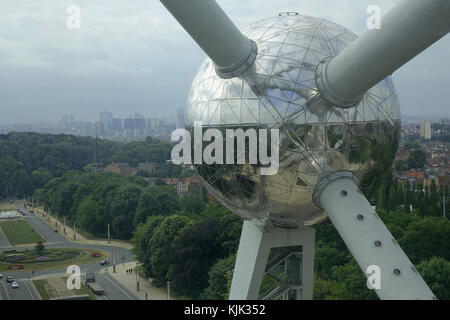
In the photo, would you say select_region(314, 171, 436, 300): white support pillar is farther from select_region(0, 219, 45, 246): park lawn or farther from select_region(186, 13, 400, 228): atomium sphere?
select_region(0, 219, 45, 246): park lawn

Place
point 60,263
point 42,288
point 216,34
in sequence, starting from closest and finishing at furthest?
point 216,34
point 42,288
point 60,263

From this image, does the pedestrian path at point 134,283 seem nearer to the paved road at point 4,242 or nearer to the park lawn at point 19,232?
the park lawn at point 19,232

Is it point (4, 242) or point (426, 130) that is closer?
point (4, 242)

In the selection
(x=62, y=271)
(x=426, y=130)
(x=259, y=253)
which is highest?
(x=426, y=130)

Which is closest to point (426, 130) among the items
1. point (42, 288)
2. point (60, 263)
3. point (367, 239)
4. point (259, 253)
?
point (60, 263)

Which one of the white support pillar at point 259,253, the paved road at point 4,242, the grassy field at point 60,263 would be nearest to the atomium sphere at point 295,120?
the white support pillar at point 259,253

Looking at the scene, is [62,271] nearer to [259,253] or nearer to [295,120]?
[259,253]

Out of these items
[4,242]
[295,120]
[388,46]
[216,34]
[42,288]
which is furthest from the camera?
[4,242]
